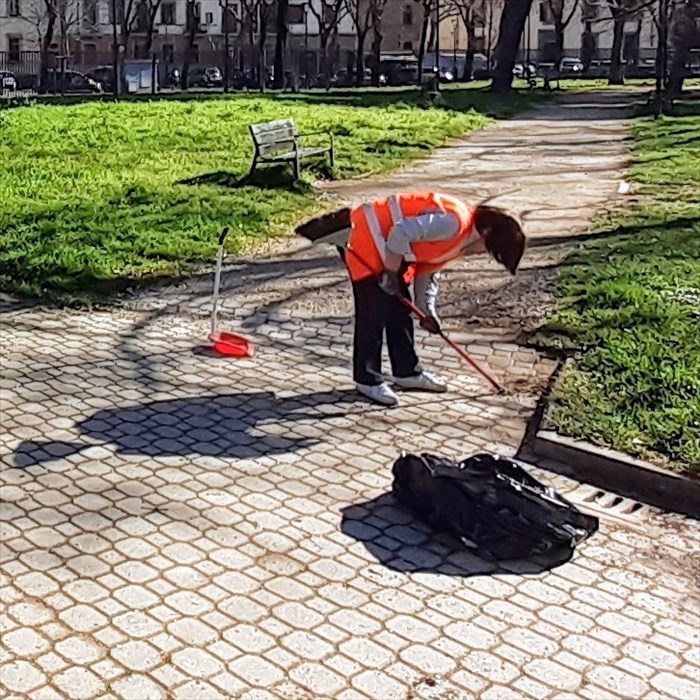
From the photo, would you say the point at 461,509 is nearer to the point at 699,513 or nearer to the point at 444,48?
the point at 699,513

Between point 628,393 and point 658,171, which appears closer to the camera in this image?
point 628,393

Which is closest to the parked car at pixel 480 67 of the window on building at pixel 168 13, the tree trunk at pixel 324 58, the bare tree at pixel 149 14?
the tree trunk at pixel 324 58

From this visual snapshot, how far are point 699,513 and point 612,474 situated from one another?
0.47 m

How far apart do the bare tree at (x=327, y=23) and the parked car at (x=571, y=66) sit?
11750 mm

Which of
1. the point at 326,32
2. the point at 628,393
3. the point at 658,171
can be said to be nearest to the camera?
the point at 628,393

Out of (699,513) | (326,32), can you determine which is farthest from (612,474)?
(326,32)

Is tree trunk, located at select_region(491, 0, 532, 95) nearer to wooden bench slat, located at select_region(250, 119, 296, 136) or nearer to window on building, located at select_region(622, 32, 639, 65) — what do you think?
wooden bench slat, located at select_region(250, 119, 296, 136)

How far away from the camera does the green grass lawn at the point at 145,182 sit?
33.4 ft

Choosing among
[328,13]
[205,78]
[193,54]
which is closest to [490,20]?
[328,13]

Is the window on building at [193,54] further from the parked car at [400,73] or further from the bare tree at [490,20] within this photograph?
the bare tree at [490,20]

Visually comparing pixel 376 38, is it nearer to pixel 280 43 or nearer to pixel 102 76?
pixel 280 43

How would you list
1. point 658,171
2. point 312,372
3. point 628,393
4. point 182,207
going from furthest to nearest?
point 658,171, point 182,207, point 312,372, point 628,393

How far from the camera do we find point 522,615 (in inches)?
174

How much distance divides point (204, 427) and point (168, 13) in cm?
7013
